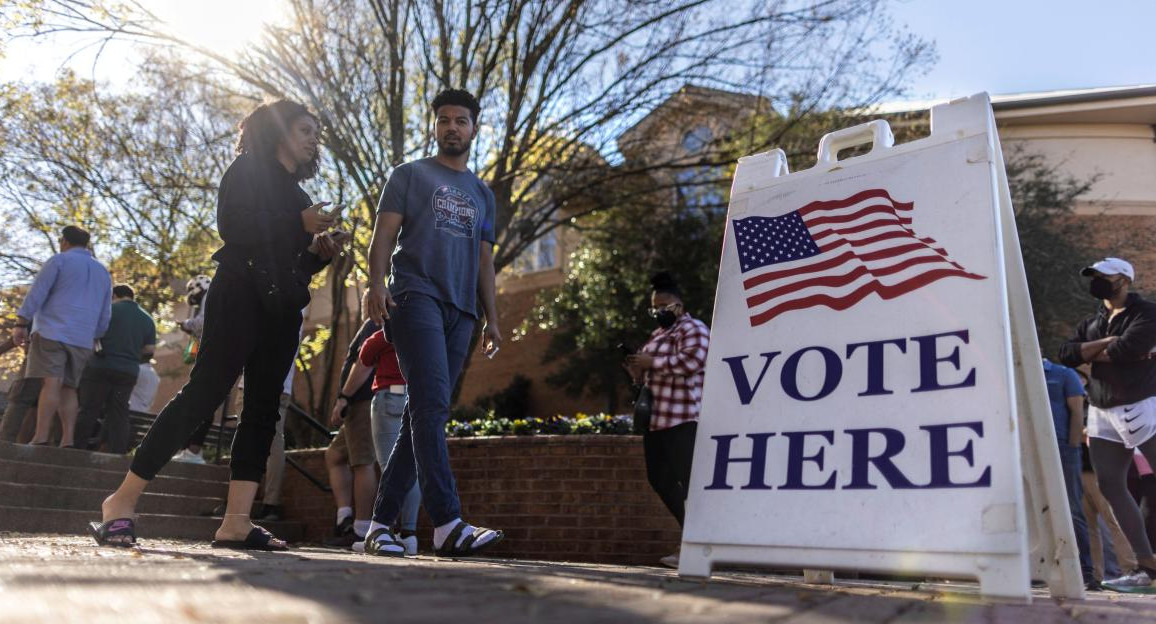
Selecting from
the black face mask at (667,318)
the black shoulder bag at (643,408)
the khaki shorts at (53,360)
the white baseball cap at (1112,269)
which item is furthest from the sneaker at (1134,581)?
the khaki shorts at (53,360)

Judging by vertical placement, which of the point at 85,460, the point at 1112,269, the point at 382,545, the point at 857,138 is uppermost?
the point at 1112,269

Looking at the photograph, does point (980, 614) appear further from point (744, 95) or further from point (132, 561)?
point (744, 95)

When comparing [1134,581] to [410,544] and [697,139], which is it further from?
[697,139]

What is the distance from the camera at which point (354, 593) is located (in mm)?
2199

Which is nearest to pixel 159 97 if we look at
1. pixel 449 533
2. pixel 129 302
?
pixel 129 302

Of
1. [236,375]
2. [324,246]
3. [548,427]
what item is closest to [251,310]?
[236,375]

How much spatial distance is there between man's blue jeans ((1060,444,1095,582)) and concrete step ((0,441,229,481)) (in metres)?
7.14

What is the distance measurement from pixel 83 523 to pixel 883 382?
19.1 ft

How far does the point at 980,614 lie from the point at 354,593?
5.33 ft

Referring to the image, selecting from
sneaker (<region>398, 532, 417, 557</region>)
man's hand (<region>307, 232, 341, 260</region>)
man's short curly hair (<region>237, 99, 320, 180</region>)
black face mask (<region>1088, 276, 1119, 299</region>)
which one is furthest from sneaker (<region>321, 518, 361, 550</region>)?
black face mask (<region>1088, 276, 1119, 299</region>)

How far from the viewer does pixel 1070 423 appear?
6832 mm

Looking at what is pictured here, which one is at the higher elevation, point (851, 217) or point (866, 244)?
point (851, 217)

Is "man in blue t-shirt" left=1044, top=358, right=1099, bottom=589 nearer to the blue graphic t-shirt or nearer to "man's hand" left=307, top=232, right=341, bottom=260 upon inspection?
the blue graphic t-shirt

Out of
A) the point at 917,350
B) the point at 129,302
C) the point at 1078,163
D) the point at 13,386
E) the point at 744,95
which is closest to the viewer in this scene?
the point at 917,350
